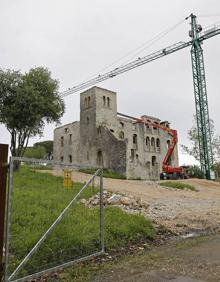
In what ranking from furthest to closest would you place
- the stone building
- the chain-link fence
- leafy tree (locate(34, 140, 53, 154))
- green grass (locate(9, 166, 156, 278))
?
leafy tree (locate(34, 140, 53, 154)), the stone building, green grass (locate(9, 166, 156, 278)), the chain-link fence

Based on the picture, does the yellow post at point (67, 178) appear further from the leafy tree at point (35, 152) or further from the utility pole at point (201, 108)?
the leafy tree at point (35, 152)

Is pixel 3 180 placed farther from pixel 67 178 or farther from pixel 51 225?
pixel 67 178

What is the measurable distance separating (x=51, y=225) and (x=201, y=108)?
45.0 metres

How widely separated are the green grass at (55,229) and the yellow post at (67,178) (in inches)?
3.6

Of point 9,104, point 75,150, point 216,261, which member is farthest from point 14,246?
point 75,150

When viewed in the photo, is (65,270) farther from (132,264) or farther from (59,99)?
(59,99)

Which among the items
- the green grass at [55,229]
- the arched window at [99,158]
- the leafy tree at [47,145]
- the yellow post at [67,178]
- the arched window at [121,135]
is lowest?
the green grass at [55,229]

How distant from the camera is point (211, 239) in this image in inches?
354

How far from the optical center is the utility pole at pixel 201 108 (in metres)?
→ 46.7

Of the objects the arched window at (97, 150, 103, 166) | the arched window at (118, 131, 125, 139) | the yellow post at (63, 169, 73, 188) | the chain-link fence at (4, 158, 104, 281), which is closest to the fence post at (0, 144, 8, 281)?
the chain-link fence at (4, 158, 104, 281)

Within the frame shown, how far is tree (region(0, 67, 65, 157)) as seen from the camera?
91.4 ft

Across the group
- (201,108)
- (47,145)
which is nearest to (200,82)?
(201,108)

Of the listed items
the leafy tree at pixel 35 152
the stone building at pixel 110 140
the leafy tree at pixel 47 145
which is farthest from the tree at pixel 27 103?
the leafy tree at pixel 47 145

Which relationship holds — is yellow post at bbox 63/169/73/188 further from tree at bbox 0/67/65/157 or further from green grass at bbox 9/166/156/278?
tree at bbox 0/67/65/157
